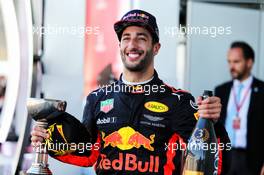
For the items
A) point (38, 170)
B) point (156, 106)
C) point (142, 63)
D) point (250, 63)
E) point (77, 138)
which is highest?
point (250, 63)

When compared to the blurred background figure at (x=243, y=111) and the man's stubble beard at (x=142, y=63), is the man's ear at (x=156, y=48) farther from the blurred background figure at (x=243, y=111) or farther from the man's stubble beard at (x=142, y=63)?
the blurred background figure at (x=243, y=111)

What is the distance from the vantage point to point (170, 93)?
6.91 ft

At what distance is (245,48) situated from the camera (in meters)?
2.50

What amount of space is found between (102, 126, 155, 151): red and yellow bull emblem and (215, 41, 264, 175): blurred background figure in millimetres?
617

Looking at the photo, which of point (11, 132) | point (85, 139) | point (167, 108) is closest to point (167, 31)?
point (167, 108)

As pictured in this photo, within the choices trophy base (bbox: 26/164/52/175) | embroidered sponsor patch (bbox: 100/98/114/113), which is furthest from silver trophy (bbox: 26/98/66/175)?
embroidered sponsor patch (bbox: 100/98/114/113)

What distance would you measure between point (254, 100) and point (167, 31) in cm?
65

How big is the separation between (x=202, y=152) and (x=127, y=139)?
33 cm

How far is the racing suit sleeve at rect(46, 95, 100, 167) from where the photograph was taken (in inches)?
79.4

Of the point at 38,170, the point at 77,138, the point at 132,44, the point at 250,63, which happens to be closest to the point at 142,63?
the point at 132,44

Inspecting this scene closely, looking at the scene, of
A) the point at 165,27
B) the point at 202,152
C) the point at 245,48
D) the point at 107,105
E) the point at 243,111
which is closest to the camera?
the point at 202,152

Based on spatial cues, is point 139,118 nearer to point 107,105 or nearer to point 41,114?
point 107,105

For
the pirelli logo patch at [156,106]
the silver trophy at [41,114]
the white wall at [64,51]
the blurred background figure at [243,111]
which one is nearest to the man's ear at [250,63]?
the blurred background figure at [243,111]

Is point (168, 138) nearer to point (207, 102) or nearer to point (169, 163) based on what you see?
point (169, 163)
